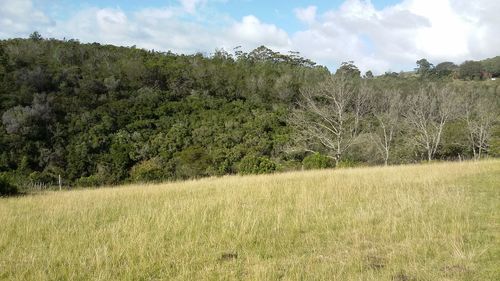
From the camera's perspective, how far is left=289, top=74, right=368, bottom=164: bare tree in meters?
38.7

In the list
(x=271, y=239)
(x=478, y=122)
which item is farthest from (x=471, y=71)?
(x=271, y=239)

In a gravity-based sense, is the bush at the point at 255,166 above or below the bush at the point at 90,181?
above

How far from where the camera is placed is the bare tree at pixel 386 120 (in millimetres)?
45000

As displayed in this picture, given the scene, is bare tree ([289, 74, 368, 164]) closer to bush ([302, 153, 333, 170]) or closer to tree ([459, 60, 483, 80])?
bush ([302, 153, 333, 170])

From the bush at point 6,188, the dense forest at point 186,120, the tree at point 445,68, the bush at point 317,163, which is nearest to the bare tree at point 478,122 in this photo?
the dense forest at point 186,120

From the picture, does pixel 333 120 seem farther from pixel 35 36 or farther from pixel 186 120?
pixel 35 36

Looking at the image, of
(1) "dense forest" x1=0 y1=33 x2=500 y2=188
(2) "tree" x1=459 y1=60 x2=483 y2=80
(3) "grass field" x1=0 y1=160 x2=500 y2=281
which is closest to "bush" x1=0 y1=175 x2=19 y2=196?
(3) "grass field" x1=0 y1=160 x2=500 y2=281

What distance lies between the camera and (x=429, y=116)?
4806 cm

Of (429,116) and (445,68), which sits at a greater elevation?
(445,68)

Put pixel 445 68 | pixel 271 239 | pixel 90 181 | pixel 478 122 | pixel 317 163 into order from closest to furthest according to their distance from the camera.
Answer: pixel 271 239 → pixel 317 163 → pixel 90 181 → pixel 478 122 → pixel 445 68

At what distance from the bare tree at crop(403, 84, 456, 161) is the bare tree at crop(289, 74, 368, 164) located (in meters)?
5.73

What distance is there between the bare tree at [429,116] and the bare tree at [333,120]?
5725 millimetres

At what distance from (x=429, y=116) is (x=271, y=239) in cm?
4675

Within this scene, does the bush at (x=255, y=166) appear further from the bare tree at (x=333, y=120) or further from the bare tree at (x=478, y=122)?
the bare tree at (x=478, y=122)
